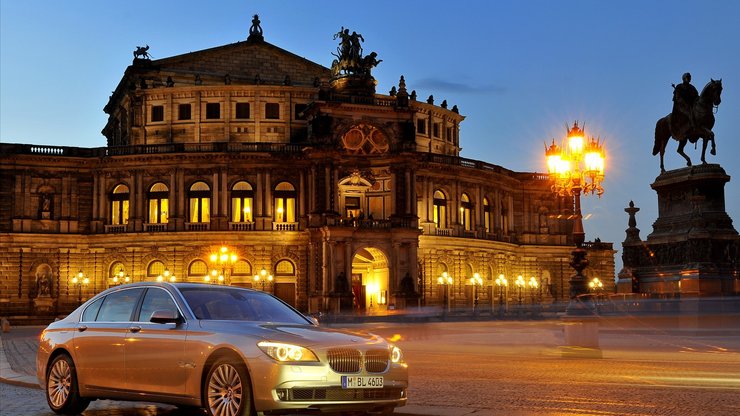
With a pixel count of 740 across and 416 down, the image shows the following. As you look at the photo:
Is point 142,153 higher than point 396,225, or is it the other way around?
point 142,153

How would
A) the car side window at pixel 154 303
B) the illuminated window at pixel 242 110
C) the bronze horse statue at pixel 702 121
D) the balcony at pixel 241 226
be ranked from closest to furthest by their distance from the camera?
the car side window at pixel 154 303 → the bronze horse statue at pixel 702 121 → the balcony at pixel 241 226 → the illuminated window at pixel 242 110

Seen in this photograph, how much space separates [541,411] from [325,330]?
3.09 m

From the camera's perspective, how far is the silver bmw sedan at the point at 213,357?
32.9 feet

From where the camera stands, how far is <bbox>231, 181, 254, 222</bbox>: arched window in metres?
71.2

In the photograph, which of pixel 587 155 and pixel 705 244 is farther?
pixel 705 244

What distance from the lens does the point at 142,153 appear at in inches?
2798

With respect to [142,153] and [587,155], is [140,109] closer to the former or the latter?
[142,153]

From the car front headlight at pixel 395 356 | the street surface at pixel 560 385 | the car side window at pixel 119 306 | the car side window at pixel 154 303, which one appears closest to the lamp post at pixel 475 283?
the street surface at pixel 560 385

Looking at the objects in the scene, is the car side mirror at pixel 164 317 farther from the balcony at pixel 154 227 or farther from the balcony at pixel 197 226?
the balcony at pixel 154 227

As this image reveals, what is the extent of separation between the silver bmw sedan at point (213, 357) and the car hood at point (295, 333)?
0.04 ft

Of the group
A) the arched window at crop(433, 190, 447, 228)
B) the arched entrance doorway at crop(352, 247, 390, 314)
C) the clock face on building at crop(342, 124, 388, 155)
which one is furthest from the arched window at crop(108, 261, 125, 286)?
the arched window at crop(433, 190, 447, 228)

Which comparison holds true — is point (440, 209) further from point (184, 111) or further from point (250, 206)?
point (184, 111)

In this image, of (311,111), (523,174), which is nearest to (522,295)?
(523,174)

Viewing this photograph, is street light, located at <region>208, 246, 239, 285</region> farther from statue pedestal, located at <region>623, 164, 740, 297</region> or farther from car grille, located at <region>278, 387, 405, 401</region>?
car grille, located at <region>278, 387, 405, 401</region>
